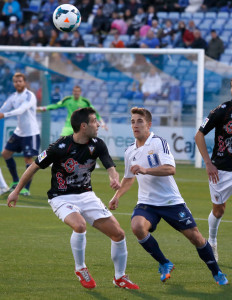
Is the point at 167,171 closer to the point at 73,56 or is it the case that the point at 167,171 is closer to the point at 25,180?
the point at 25,180

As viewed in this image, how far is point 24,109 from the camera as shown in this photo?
1368cm

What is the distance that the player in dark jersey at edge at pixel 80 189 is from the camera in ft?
21.5

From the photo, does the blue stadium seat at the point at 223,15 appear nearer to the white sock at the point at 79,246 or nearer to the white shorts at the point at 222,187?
the white shorts at the point at 222,187

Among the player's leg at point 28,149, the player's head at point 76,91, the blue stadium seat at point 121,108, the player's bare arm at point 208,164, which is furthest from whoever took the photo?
the blue stadium seat at point 121,108

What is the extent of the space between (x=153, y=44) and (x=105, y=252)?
15707mm

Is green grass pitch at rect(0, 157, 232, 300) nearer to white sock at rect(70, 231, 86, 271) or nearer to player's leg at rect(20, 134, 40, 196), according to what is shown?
white sock at rect(70, 231, 86, 271)

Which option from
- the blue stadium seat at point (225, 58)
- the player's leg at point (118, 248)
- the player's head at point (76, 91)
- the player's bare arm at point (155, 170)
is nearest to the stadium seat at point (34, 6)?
the blue stadium seat at point (225, 58)

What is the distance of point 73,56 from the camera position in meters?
20.1

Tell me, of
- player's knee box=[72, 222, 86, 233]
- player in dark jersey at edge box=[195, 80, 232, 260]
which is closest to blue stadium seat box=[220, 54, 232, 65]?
player in dark jersey at edge box=[195, 80, 232, 260]

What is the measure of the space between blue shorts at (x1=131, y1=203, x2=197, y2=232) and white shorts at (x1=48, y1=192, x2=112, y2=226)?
1.29 ft

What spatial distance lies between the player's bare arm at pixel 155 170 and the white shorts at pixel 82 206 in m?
0.55

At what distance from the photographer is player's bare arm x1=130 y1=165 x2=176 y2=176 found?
21.0 ft

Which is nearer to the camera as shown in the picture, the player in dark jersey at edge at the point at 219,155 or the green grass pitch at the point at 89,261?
the green grass pitch at the point at 89,261

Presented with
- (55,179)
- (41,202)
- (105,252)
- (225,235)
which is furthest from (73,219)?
(41,202)
